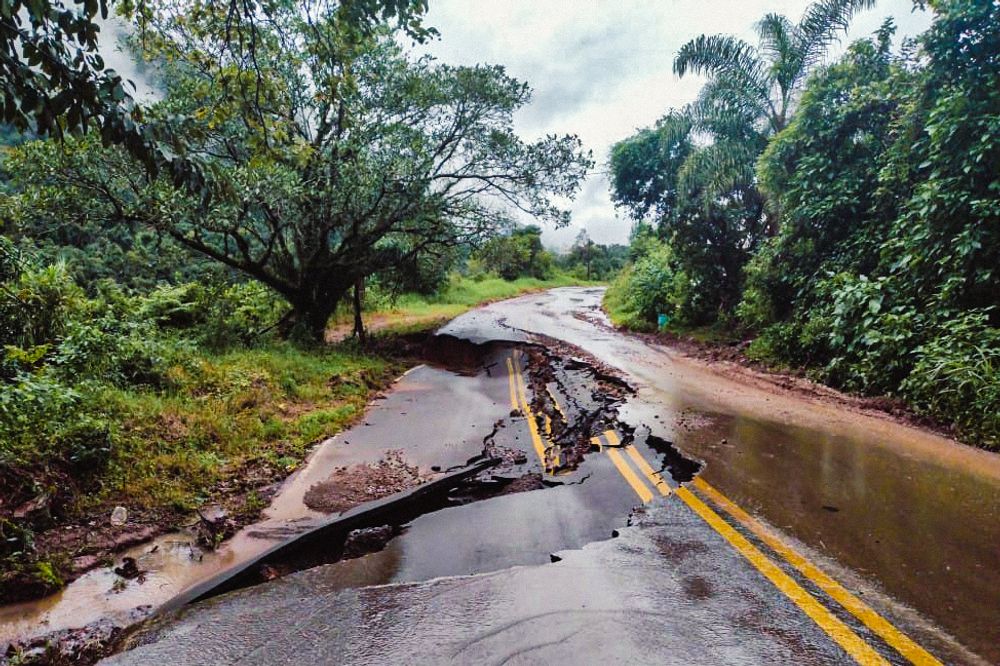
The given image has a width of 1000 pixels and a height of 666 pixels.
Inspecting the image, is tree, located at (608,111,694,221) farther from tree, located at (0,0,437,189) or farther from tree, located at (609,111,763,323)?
tree, located at (0,0,437,189)

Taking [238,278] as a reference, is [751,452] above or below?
below

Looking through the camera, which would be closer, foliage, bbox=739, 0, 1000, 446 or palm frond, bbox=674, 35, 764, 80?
foliage, bbox=739, 0, 1000, 446

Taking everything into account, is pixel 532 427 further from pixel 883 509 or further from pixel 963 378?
pixel 963 378

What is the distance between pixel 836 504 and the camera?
4234 mm

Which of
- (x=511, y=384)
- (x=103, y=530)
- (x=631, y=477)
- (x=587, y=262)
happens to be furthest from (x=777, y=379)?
(x=587, y=262)

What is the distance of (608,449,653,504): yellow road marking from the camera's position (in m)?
4.58

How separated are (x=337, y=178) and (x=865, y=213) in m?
11.4

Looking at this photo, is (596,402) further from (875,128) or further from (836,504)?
(875,128)

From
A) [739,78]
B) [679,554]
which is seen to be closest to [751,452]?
[679,554]

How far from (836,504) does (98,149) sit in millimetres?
12067

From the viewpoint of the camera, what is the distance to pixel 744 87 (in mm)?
15625

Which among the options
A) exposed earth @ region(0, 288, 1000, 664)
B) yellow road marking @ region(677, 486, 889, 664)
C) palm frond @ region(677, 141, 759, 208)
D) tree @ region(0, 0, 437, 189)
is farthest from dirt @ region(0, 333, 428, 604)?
palm frond @ region(677, 141, 759, 208)

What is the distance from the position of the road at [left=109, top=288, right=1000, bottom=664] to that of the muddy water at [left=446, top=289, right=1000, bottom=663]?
2 centimetres

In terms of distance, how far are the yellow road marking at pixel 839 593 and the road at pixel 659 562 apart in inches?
0.5
